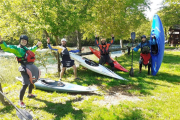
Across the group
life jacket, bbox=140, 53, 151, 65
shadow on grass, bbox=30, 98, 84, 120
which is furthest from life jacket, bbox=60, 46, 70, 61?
life jacket, bbox=140, 53, 151, 65

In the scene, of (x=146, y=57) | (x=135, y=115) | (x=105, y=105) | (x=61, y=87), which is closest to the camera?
(x=135, y=115)

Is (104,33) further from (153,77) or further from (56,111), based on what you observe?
(56,111)

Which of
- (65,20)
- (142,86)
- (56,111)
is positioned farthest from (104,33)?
(56,111)

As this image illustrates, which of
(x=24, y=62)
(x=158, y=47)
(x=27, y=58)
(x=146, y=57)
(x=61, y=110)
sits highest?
(x=158, y=47)

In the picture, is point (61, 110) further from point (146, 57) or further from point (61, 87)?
point (146, 57)

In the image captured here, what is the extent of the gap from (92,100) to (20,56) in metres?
2.30

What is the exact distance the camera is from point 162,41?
5512mm

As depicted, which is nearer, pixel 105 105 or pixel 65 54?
pixel 105 105

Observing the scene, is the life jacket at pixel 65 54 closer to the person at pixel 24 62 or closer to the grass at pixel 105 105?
the grass at pixel 105 105

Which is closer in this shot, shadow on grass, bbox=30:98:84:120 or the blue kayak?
shadow on grass, bbox=30:98:84:120

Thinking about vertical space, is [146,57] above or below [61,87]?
above

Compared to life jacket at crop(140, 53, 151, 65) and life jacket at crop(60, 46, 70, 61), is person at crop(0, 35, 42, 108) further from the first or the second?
life jacket at crop(140, 53, 151, 65)

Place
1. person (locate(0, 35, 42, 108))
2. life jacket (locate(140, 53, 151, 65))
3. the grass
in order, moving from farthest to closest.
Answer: life jacket (locate(140, 53, 151, 65))
person (locate(0, 35, 42, 108))
the grass

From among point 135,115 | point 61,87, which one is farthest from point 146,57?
point 61,87
